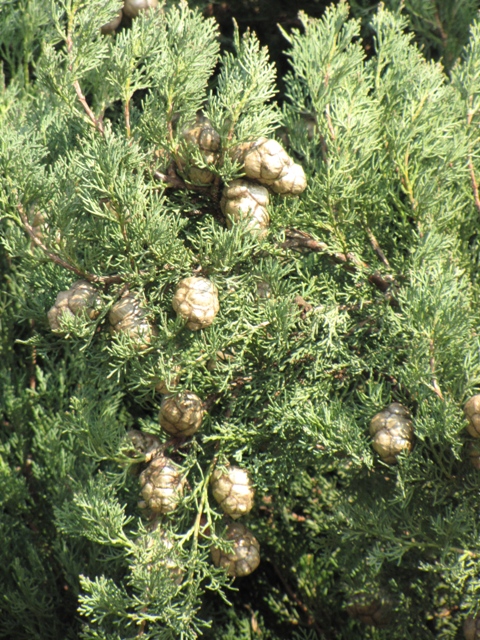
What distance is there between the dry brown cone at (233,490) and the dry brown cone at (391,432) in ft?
0.90

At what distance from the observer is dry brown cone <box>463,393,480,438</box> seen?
48.3 inches

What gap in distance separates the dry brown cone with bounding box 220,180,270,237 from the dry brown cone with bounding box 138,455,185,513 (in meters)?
0.48

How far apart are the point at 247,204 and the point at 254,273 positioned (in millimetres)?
140

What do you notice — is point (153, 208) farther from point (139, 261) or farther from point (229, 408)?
point (229, 408)

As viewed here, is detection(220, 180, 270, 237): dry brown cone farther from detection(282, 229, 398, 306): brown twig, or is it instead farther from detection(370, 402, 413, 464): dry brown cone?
detection(370, 402, 413, 464): dry brown cone

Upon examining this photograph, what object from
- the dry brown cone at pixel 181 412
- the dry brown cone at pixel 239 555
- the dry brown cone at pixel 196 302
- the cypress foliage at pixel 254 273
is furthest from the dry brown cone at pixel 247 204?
the dry brown cone at pixel 239 555

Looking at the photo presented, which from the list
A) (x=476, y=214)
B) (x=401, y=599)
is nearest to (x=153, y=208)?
(x=476, y=214)

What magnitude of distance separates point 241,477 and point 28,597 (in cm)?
91

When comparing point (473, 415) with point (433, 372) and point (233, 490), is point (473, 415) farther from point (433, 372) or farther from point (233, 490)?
point (233, 490)

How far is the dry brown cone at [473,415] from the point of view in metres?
1.23

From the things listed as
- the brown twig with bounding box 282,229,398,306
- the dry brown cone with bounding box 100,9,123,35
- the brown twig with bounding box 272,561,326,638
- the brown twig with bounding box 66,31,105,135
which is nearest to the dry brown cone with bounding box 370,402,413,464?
the brown twig with bounding box 282,229,398,306

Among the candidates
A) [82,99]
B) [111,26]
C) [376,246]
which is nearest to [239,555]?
[376,246]

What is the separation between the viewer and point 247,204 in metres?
1.30

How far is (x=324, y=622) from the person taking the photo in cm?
212
